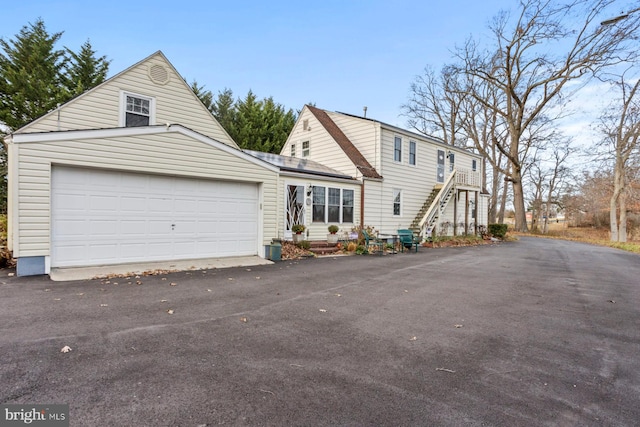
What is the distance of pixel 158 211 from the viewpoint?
8.66m

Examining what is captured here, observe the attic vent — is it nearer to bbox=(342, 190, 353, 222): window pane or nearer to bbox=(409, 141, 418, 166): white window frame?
bbox=(342, 190, 353, 222): window pane

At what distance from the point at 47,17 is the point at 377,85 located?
21.9 m

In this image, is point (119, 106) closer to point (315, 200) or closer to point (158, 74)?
point (158, 74)

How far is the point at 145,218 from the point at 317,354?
22.9 feet

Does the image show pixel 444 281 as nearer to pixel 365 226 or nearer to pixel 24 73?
pixel 365 226

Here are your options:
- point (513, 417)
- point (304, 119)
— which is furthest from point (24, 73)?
point (513, 417)

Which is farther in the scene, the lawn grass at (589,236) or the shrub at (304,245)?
the lawn grass at (589,236)

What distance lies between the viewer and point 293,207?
12.4 meters

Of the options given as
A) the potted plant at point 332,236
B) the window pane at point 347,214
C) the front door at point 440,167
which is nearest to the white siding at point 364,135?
the window pane at point 347,214

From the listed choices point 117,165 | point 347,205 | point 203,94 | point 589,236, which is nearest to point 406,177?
point 347,205

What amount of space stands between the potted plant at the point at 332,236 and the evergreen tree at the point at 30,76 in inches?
681

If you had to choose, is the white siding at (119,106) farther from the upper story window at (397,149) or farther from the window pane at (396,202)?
the window pane at (396,202)

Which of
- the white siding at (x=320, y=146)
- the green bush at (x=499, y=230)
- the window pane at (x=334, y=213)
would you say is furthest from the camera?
the green bush at (x=499, y=230)

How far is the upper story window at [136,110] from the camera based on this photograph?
36.9ft
